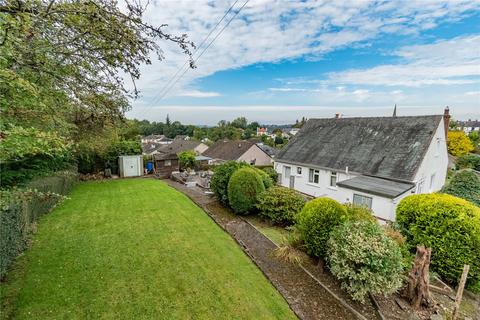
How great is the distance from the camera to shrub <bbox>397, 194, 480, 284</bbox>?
6707 mm

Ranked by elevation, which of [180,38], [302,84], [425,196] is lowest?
[425,196]

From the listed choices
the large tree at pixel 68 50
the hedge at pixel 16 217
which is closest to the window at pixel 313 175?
the large tree at pixel 68 50

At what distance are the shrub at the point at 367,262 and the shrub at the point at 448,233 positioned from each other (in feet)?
8.86

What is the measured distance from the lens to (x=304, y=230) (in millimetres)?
7527

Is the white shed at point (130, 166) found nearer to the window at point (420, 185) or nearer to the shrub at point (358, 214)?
the shrub at point (358, 214)

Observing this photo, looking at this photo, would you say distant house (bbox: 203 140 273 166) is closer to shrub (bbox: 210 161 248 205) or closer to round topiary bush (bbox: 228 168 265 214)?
shrub (bbox: 210 161 248 205)

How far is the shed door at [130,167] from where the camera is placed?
73.7ft

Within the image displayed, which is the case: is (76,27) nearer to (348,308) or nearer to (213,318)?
(213,318)

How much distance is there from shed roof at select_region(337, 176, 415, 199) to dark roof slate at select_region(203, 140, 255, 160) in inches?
868

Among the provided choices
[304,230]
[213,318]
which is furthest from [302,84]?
[213,318]

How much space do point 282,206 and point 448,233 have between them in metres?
5.69

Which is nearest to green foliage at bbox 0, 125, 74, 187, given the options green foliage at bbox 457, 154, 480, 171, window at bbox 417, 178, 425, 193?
window at bbox 417, 178, 425, 193

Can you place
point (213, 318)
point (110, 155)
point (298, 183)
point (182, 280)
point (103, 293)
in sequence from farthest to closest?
point (110, 155) → point (298, 183) → point (182, 280) → point (103, 293) → point (213, 318)

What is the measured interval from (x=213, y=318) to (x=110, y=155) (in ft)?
70.0
